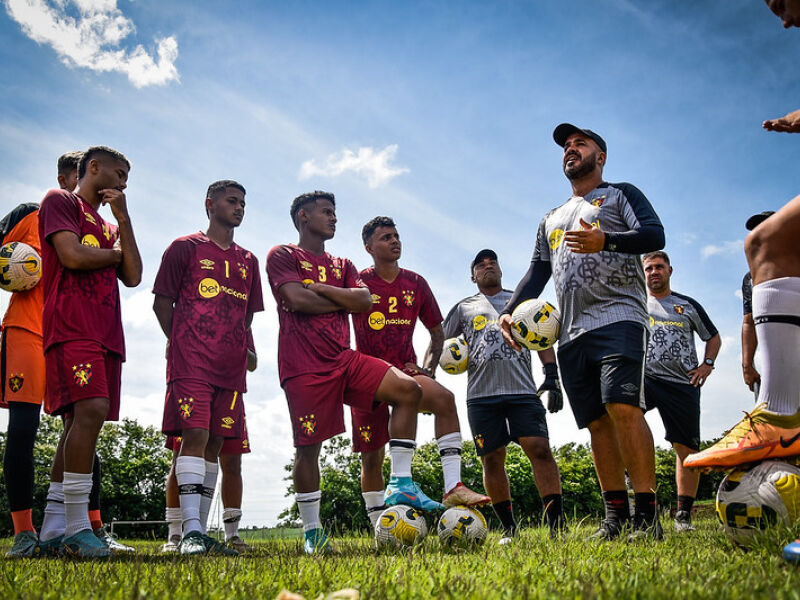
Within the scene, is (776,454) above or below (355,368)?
below

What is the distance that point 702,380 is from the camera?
7.69 metres

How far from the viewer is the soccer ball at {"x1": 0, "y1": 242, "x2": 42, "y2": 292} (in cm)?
545

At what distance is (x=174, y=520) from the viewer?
6363 millimetres

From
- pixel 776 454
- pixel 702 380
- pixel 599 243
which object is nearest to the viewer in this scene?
pixel 776 454

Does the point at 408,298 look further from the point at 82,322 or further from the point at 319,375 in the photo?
the point at 82,322

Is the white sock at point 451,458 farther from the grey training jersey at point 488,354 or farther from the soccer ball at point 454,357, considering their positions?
the soccer ball at point 454,357

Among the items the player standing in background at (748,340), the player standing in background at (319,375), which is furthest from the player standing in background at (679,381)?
the player standing in background at (319,375)

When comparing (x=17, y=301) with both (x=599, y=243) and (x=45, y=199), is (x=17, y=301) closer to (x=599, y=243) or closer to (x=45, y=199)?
(x=45, y=199)

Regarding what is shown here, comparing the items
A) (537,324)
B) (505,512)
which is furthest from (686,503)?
(537,324)

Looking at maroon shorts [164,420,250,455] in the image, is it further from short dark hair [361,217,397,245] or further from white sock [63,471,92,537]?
short dark hair [361,217,397,245]

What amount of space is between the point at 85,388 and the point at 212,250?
1879 mm

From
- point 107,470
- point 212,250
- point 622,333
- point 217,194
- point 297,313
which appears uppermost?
point 217,194

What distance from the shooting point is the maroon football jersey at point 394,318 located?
662 cm

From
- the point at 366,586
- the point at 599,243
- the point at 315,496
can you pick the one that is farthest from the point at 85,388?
the point at 599,243
